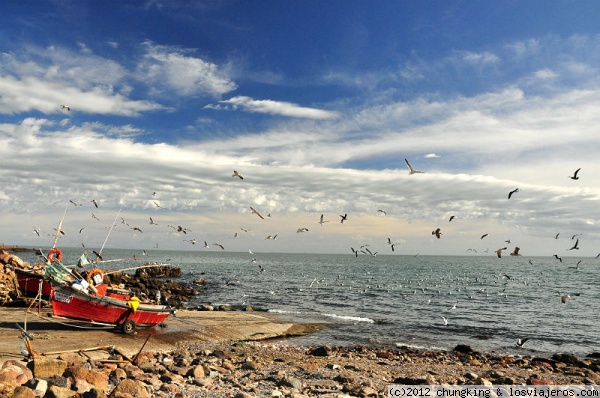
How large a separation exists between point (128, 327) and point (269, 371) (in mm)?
8964

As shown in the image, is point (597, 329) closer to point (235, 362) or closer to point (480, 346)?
point (480, 346)

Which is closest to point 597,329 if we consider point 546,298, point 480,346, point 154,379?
point 480,346

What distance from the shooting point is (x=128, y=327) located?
20.2 meters

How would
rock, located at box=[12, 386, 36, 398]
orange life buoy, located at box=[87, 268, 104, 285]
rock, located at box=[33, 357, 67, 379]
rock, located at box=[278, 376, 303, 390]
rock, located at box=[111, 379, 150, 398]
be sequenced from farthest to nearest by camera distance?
orange life buoy, located at box=[87, 268, 104, 285] → rock, located at box=[278, 376, 303, 390] → rock, located at box=[33, 357, 67, 379] → rock, located at box=[111, 379, 150, 398] → rock, located at box=[12, 386, 36, 398]

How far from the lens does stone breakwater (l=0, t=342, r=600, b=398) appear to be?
1037 centimetres

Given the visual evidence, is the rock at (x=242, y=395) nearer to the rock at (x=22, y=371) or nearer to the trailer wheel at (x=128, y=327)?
the rock at (x=22, y=371)

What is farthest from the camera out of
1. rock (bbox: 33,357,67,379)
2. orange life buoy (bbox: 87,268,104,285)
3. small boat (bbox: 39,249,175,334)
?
orange life buoy (bbox: 87,268,104,285)

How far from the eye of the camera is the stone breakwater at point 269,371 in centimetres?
1037

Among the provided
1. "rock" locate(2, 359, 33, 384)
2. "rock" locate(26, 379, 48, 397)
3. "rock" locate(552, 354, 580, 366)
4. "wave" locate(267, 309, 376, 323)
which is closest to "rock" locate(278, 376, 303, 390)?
"rock" locate(26, 379, 48, 397)

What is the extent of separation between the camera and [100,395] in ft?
29.4

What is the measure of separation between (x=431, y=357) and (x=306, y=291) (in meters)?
34.5

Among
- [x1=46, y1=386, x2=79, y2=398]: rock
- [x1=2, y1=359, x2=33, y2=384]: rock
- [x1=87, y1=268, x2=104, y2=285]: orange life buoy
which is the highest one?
[x1=87, y1=268, x2=104, y2=285]: orange life buoy

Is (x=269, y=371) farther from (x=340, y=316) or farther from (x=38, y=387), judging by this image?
(x=340, y=316)

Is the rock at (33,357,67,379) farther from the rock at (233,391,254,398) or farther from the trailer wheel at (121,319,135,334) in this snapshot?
the trailer wheel at (121,319,135,334)
